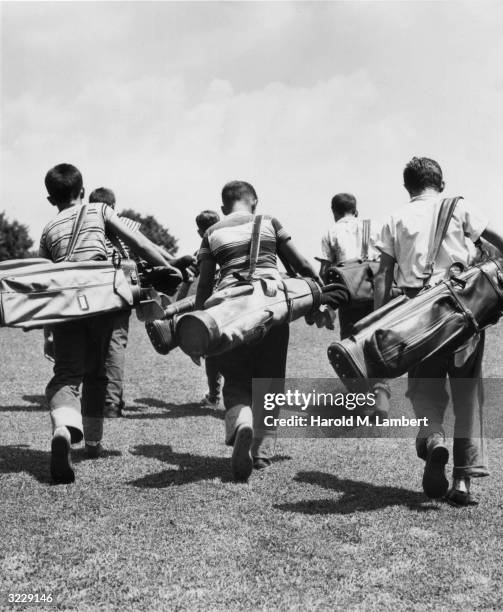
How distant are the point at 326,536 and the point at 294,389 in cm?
494

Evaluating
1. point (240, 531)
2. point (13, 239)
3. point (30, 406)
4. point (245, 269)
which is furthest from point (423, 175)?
point (13, 239)

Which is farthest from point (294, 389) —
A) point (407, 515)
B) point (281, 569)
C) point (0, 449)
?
point (281, 569)

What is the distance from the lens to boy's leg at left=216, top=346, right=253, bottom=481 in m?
4.66

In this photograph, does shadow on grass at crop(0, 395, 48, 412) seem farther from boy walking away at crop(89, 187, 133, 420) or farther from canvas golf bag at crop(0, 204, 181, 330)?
canvas golf bag at crop(0, 204, 181, 330)

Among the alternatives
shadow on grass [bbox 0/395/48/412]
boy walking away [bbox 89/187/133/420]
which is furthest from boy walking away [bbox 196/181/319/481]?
shadow on grass [bbox 0/395/48/412]

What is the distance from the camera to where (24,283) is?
471cm

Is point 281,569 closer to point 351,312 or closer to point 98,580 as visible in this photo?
point 98,580

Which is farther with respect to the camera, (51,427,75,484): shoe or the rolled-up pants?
the rolled-up pants

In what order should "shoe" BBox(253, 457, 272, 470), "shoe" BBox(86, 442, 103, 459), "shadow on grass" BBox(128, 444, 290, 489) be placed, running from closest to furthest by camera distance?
"shadow on grass" BBox(128, 444, 290, 489)
"shoe" BBox(253, 457, 272, 470)
"shoe" BBox(86, 442, 103, 459)

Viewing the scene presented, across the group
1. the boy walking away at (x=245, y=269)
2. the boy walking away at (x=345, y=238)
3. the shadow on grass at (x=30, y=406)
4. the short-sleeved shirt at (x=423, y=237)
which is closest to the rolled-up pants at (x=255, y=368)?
the boy walking away at (x=245, y=269)

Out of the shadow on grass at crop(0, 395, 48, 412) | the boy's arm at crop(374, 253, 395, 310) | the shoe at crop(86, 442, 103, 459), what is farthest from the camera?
the shadow on grass at crop(0, 395, 48, 412)

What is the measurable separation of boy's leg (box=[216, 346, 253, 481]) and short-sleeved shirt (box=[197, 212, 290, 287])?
21.1 inches

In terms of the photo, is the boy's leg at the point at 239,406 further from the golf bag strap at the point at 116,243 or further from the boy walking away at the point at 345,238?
the boy walking away at the point at 345,238

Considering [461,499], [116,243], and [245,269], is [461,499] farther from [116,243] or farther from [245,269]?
[116,243]
